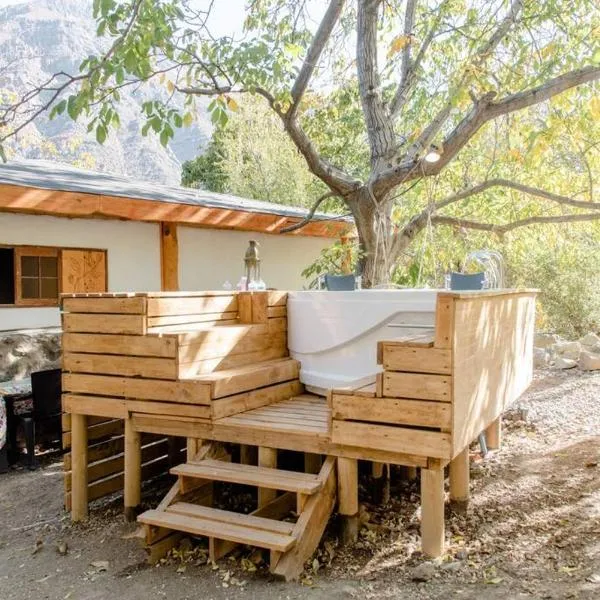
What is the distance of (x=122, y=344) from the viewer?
351 centimetres

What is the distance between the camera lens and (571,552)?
2.97m

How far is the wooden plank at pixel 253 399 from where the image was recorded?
338cm

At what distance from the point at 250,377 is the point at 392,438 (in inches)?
42.9

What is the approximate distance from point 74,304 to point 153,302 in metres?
0.55

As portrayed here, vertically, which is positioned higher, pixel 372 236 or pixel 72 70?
pixel 72 70

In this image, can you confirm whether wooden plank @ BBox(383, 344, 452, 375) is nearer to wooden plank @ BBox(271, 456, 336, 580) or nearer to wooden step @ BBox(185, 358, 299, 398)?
wooden plank @ BBox(271, 456, 336, 580)

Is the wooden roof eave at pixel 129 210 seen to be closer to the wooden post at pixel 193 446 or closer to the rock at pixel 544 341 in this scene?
the wooden post at pixel 193 446

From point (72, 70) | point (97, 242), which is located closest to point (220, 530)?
point (97, 242)

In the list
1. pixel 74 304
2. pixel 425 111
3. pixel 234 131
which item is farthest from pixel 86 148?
pixel 74 304

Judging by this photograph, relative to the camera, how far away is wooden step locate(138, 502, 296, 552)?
106 inches

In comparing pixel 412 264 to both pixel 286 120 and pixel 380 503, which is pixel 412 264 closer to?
pixel 286 120

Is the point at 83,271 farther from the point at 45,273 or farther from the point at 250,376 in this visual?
the point at 250,376

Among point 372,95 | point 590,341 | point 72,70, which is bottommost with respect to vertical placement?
point 590,341

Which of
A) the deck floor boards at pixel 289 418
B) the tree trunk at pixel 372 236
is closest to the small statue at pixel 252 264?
the deck floor boards at pixel 289 418
